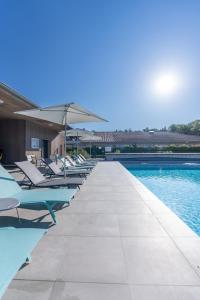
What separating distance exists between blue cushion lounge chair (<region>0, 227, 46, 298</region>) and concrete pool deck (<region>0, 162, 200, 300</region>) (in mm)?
390

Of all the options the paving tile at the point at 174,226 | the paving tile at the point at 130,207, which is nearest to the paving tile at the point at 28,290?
the paving tile at the point at 174,226

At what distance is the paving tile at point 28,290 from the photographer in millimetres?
2146

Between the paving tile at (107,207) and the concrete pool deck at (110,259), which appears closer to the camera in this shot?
the concrete pool deck at (110,259)

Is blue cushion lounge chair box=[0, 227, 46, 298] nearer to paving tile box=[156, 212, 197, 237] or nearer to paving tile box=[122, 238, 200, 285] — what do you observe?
paving tile box=[122, 238, 200, 285]

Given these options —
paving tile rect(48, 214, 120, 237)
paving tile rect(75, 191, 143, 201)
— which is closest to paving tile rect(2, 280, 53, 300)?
paving tile rect(48, 214, 120, 237)

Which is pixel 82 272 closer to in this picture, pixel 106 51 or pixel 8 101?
pixel 8 101

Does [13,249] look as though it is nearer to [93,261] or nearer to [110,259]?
[93,261]

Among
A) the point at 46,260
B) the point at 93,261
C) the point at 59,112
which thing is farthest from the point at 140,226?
the point at 59,112

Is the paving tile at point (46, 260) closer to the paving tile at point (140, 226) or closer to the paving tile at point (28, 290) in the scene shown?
the paving tile at point (28, 290)

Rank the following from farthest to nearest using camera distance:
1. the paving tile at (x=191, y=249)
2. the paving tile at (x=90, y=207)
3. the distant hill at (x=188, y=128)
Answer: the distant hill at (x=188, y=128) < the paving tile at (x=90, y=207) < the paving tile at (x=191, y=249)

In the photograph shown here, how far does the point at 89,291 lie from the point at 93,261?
21.9 inches

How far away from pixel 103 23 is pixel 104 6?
3.91 ft

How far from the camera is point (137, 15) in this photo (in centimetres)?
1024

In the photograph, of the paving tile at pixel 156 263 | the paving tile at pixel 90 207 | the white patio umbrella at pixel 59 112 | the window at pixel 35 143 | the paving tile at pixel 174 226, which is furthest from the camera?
the window at pixel 35 143
